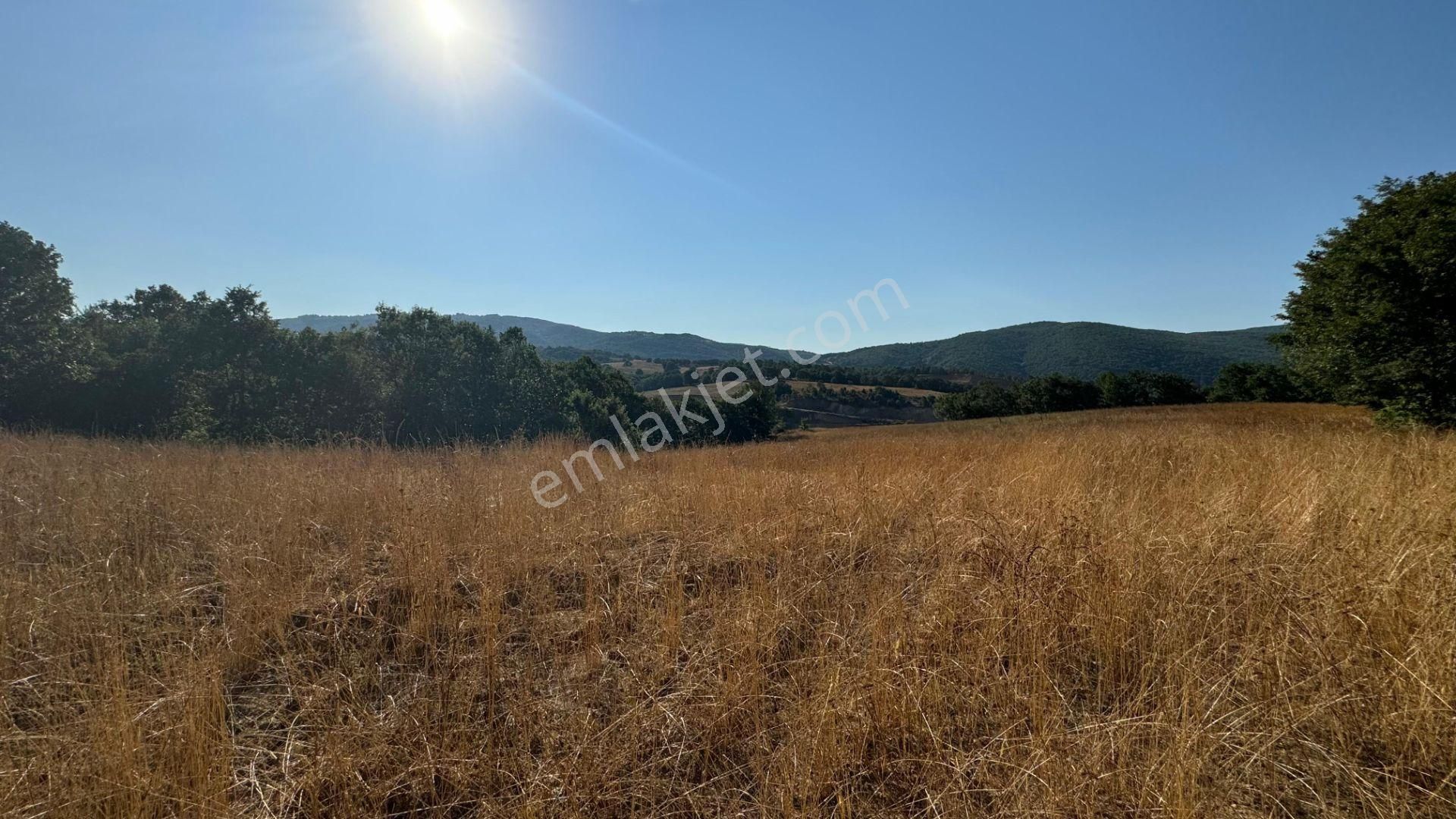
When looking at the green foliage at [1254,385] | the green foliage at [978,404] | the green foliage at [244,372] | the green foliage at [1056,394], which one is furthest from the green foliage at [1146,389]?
the green foliage at [244,372]

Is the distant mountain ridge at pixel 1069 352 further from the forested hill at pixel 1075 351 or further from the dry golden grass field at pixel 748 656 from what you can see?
the dry golden grass field at pixel 748 656

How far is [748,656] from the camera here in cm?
220

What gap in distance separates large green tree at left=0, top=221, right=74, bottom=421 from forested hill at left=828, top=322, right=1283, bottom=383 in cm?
7541

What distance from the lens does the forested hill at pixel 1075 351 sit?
270 ft

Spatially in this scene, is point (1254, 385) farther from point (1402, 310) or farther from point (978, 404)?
point (1402, 310)

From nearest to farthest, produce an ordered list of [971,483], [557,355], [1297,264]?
[971,483] → [1297,264] → [557,355]

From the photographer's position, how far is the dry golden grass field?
1.53 m

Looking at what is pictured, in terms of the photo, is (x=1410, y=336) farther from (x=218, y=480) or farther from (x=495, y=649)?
(x=218, y=480)

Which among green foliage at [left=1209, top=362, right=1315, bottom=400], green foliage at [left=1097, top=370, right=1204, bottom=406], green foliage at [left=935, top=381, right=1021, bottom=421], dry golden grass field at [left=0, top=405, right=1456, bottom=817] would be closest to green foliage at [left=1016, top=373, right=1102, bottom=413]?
green foliage at [left=935, top=381, right=1021, bottom=421]

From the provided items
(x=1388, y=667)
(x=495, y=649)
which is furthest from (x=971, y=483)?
(x=495, y=649)

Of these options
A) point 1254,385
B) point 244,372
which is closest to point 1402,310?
point 244,372

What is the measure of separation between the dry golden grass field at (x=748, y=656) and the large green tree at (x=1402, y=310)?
37.1 feet

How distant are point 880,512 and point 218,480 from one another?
6061mm

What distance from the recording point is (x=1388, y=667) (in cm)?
179
